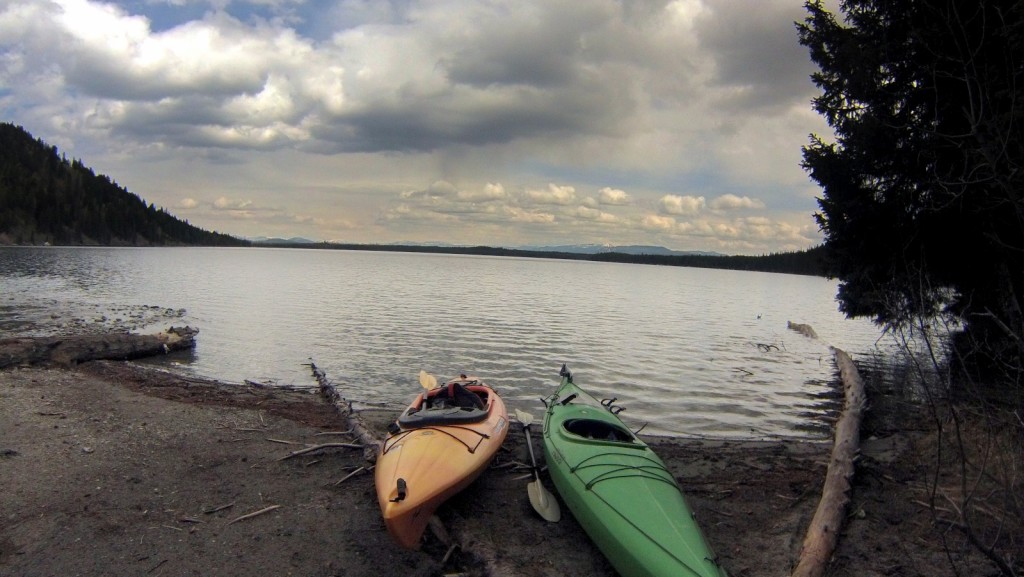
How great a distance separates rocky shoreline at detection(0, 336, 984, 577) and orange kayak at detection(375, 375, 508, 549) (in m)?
0.38

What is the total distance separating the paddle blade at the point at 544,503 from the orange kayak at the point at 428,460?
779 mm

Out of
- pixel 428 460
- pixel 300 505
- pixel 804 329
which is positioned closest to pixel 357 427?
pixel 300 505

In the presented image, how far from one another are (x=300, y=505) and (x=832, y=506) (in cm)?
622

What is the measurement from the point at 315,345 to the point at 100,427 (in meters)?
10.9

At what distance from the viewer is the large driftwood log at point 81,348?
1322 centimetres

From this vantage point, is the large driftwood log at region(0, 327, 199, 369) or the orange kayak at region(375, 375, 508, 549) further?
the large driftwood log at region(0, 327, 199, 369)

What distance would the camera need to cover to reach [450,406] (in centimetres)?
981

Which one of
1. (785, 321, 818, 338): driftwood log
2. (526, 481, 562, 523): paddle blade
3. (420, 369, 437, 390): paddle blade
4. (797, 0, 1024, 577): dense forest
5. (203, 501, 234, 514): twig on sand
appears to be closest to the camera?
(203, 501, 234, 514): twig on sand

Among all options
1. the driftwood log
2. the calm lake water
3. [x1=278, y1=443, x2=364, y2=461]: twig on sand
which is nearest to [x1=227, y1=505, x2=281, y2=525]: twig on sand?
[x1=278, y1=443, x2=364, y2=461]: twig on sand

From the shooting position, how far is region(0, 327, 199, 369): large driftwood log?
43.4 feet

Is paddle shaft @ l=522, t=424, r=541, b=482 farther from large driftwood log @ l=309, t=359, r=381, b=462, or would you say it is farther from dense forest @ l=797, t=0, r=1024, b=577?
dense forest @ l=797, t=0, r=1024, b=577

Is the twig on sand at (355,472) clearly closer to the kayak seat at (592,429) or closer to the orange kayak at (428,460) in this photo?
the orange kayak at (428,460)

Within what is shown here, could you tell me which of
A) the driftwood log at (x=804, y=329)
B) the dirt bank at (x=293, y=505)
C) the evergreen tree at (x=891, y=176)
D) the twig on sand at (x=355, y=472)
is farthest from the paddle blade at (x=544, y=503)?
the driftwood log at (x=804, y=329)

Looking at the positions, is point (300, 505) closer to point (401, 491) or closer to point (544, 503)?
point (401, 491)
